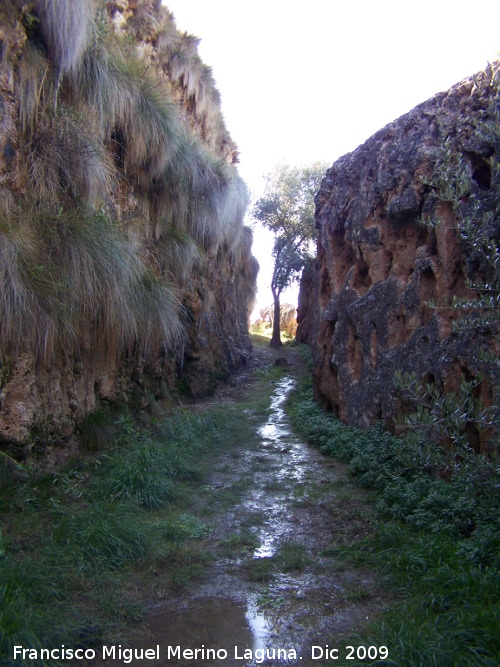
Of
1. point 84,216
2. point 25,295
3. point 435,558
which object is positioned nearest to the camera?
point 435,558

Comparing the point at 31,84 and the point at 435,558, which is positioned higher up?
the point at 31,84

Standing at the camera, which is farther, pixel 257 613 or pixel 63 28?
pixel 63 28

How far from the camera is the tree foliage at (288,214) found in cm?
2100

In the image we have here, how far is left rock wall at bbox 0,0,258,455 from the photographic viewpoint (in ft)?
15.4

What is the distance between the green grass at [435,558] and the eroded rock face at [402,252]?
1173mm

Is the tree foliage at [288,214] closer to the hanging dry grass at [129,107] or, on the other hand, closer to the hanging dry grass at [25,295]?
the hanging dry grass at [129,107]

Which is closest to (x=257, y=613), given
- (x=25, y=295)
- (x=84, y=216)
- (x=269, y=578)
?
(x=269, y=578)

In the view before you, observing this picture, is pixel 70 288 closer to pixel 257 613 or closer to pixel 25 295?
pixel 25 295

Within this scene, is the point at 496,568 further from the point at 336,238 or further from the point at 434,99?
the point at 336,238

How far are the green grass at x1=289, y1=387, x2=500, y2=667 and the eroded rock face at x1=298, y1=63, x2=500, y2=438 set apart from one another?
1.17 metres

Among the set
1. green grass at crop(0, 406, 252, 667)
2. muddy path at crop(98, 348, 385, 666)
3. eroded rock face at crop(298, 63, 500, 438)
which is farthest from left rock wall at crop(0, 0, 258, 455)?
eroded rock face at crop(298, 63, 500, 438)

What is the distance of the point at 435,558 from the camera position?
3.59m

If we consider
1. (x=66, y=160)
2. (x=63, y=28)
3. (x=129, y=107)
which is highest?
(x=63, y=28)

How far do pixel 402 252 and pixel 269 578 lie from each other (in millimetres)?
4301
